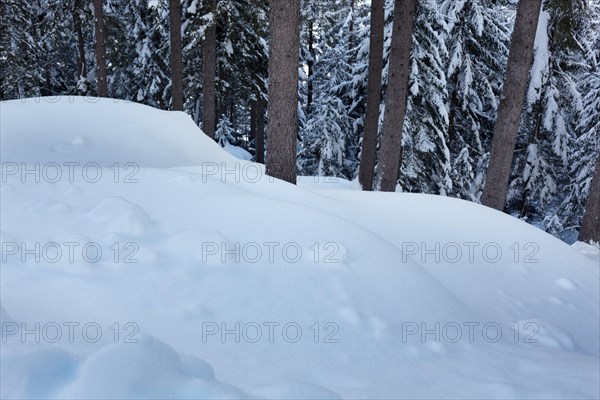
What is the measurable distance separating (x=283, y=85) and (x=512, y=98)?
3.82 metres

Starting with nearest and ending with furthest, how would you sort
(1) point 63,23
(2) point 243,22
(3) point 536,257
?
(3) point 536,257 → (2) point 243,22 → (1) point 63,23

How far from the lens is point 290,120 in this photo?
18.1 feet

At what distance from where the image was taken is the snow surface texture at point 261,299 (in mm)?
1847

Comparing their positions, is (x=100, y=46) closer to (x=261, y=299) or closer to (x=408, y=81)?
(x=408, y=81)

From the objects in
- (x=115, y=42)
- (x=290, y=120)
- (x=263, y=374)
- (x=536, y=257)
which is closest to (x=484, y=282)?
(x=536, y=257)

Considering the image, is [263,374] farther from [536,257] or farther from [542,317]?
[536,257]

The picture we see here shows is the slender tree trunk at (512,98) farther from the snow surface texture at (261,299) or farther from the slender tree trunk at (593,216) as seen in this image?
the snow surface texture at (261,299)

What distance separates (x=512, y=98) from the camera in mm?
6641

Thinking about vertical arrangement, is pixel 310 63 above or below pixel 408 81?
above

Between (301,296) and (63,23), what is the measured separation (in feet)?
71.1

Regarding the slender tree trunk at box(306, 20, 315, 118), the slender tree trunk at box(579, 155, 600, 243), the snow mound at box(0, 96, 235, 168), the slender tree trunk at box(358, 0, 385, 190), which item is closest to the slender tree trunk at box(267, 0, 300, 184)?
the snow mound at box(0, 96, 235, 168)

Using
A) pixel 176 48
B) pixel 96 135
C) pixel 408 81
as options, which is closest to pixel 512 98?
pixel 96 135

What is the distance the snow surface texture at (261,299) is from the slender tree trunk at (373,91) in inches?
243

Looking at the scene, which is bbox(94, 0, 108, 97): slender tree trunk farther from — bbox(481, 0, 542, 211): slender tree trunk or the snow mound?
bbox(481, 0, 542, 211): slender tree trunk
